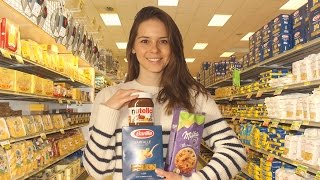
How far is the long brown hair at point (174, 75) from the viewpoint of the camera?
4.91ft

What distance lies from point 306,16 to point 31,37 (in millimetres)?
3403

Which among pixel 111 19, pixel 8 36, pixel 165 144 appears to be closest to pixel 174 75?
pixel 165 144

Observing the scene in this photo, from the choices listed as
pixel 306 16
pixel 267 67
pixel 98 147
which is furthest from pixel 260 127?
pixel 98 147

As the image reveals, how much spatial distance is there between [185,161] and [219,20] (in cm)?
920

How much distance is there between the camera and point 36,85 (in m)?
3.94

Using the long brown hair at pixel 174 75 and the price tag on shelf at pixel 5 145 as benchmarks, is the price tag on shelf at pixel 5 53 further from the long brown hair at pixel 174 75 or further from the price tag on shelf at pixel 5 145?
the long brown hair at pixel 174 75

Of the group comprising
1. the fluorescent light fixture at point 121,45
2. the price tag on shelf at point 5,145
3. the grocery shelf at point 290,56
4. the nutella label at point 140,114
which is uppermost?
the fluorescent light fixture at point 121,45

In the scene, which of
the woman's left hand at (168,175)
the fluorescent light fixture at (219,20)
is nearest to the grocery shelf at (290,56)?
the woman's left hand at (168,175)

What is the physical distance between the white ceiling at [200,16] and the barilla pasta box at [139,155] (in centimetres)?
449

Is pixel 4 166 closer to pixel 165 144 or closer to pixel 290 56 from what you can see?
pixel 165 144

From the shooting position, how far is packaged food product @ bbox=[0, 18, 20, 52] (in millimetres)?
3016

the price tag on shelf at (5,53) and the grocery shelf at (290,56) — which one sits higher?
the grocery shelf at (290,56)

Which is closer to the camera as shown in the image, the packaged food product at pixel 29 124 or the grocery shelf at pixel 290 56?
the grocery shelf at pixel 290 56

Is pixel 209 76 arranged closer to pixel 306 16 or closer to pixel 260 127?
pixel 260 127
